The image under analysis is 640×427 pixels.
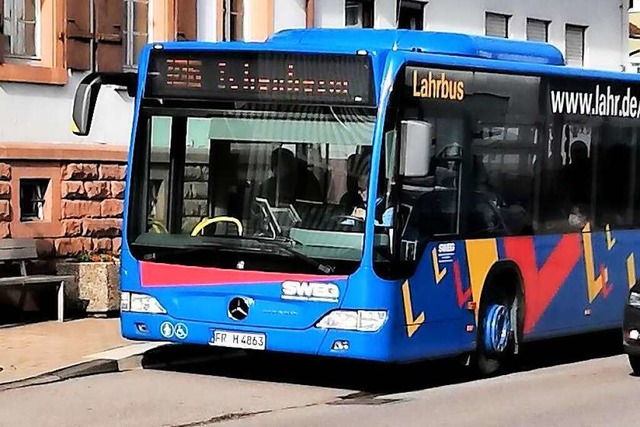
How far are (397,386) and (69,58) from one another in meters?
6.62

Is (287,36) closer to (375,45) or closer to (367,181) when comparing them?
(375,45)

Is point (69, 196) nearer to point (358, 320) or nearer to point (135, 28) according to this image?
point (135, 28)

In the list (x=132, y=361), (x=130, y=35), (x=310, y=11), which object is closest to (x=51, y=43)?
(x=130, y=35)

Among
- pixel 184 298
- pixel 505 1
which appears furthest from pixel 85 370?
pixel 505 1

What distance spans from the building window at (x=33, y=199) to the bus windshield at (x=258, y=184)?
4.73 m

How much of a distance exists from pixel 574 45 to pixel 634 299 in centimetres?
1508

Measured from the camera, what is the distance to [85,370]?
45.2 ft

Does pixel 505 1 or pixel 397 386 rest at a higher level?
pixel 505 1

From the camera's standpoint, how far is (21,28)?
1781cm

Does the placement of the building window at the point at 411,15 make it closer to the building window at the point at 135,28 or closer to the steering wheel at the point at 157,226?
the building window at the point at 135,28

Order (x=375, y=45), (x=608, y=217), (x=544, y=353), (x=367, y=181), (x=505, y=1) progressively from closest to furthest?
(x=367, y=181)
(x=375, y=45)
(x=608, y=217)
(x=544, y=353)
(x=505, y=1)

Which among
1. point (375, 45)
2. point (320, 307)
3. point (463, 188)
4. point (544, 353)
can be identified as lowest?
point (544, 353)

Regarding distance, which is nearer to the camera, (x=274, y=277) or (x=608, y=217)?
(x=274, y=277)

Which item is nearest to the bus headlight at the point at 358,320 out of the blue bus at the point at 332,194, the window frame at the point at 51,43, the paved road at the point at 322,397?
the blue bus at the point at 332,194
